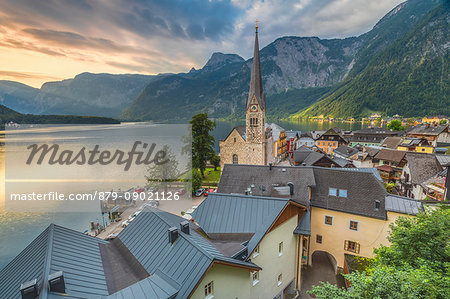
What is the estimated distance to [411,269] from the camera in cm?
687

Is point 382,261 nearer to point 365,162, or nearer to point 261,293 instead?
point 261,293

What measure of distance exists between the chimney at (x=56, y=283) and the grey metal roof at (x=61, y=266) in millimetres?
158

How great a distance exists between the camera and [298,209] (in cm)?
1561

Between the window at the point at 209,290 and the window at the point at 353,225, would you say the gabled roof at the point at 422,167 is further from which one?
the window at the point at 209,290

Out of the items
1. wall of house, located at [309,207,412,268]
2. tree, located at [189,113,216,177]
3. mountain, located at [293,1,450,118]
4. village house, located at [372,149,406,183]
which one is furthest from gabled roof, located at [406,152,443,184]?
mountain, located at [293,1,450,118]

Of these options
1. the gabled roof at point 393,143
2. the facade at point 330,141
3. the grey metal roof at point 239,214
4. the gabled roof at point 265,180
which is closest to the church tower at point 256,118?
the gabled roof at point 265,180

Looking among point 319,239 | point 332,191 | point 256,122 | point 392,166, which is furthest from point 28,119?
point 392,166

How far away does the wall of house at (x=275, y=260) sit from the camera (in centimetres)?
1236

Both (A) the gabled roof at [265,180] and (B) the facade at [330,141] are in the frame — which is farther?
(B) the facade at [330,141]

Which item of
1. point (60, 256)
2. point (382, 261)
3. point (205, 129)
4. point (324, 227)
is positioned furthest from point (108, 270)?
point (205, 129)

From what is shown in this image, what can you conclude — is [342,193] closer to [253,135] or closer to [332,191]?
[332,191]

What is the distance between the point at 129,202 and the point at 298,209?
2728 cm

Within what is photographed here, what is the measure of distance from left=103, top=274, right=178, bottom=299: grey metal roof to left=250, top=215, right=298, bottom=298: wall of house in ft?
19.4

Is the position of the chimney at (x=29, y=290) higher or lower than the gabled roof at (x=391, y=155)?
higher
